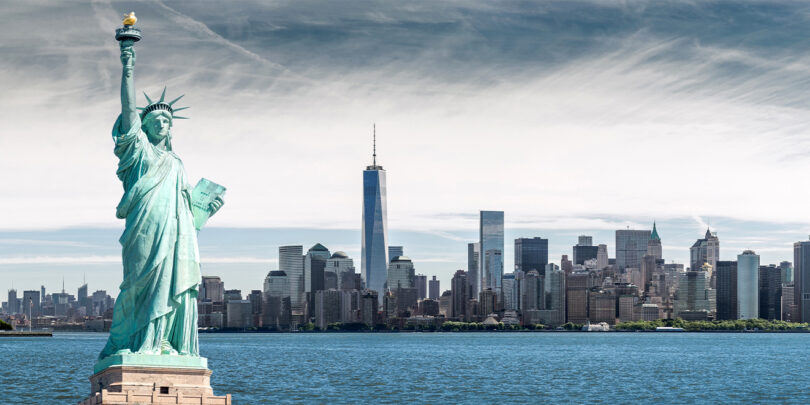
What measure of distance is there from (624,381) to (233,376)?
27.9 metres

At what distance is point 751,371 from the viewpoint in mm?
105562

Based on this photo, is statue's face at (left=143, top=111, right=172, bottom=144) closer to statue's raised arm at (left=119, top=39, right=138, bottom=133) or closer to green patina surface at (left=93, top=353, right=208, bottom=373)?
statue's raised arm at (left=119, top=39, right=138, bottom=133)

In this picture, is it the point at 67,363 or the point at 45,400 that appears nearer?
the point at 45,400

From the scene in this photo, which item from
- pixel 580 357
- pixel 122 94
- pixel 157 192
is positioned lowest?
pixel 580 357

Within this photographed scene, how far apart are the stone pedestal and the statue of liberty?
17.7 inches

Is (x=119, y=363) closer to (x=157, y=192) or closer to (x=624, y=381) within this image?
(x=157, y=192)

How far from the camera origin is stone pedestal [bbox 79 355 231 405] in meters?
34.3

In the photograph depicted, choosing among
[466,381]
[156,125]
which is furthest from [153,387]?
[466,381]

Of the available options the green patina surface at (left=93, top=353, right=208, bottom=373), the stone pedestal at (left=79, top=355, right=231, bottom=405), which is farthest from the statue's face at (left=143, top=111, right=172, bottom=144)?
the stone pedestal at (left=79, top=355, right=231, bottom=405)

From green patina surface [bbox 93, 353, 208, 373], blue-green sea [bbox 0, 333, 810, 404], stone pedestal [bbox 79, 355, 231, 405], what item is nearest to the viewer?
stone pedestal [bbox 79, 355, 231, 405]

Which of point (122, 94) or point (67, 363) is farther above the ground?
point (122, 94)

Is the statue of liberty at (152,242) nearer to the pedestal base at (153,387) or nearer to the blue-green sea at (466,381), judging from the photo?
the pedestal base at (153,387)

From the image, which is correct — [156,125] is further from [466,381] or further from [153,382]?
[466,381]

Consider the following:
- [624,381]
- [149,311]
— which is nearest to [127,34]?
[149,311]
